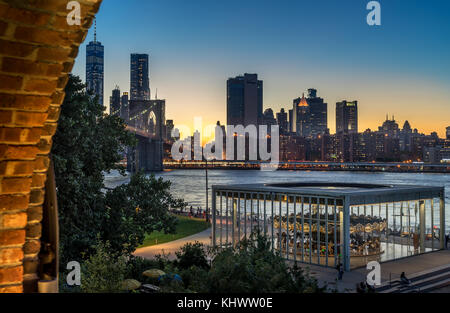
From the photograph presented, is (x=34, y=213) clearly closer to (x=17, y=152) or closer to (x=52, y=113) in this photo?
(x=17, y=152)

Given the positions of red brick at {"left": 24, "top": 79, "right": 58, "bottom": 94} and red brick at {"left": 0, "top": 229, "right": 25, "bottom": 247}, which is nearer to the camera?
red brick at {"left": 24, "top": 79, "right": 58, "bottom": 94}

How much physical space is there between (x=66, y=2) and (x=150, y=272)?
16111 millimetres

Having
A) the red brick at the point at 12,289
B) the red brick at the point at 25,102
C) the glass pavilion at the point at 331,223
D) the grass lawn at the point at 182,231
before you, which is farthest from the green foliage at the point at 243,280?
the grass lawn at the point at 182,231

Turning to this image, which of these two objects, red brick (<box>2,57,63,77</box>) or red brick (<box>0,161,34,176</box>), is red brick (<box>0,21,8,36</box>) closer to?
red brick (<box>2,57,63,77</box>)

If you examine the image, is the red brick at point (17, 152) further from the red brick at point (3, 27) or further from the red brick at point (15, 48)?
the red brick at point (3, 27)

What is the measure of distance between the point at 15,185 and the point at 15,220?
1.07 ft

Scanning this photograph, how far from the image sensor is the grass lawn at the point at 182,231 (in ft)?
114

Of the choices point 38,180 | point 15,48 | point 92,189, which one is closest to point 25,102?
point 15,48

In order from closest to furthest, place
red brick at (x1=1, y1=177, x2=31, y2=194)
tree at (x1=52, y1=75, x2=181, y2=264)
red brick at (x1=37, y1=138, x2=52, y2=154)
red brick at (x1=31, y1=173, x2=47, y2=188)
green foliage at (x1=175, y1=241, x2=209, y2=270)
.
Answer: red brick at (x1=1, y1=177, x2=31, y2=194), red brick at (x1=37, y1=138, x2=52, y2=154), red brick at (x1=31, y1=173, x2=47, y2=188), tree at (x1=52, y1=75, x2=181, y2=264), green foliage at (x1=175, y1=241, x2=209, y2=270)

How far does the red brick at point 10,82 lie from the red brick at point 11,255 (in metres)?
1.47

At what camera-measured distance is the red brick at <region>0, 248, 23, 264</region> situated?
418 cm

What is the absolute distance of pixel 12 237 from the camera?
4199 millimetres

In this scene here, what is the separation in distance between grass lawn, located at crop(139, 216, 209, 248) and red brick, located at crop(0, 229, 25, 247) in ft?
81.2

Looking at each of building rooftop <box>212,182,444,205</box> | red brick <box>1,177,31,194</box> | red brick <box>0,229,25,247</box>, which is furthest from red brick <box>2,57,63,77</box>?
building rooftop <box>212,182,444,205</box>
